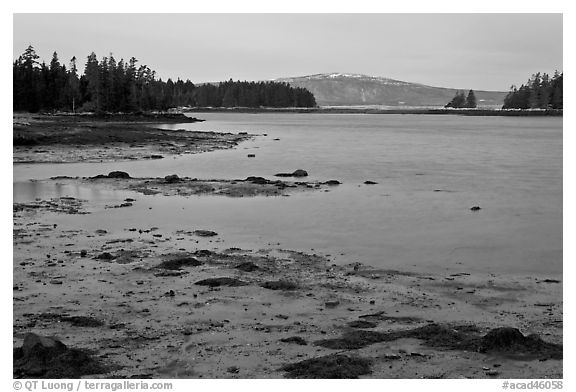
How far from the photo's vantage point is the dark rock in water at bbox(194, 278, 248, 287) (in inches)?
469

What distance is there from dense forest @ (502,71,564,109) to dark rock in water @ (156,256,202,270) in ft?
510

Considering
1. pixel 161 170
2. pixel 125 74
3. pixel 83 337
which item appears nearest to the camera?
pixel 83 337

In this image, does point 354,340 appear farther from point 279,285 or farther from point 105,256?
point 105,256

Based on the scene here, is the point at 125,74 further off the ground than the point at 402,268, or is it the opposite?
the point at 125,74

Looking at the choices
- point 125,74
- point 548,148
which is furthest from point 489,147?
point 125,74

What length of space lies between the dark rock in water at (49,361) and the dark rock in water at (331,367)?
2.52 meters

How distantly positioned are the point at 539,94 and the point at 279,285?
580 feet

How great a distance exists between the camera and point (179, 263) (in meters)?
13.3

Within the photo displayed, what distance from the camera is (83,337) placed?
916cm

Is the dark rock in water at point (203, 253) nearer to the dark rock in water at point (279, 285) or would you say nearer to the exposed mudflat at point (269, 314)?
the exposed mudflat at point (269, 314)

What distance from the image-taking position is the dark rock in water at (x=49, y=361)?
25.7ft

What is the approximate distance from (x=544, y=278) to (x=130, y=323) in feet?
A: 28.9

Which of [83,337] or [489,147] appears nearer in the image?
[83,337]

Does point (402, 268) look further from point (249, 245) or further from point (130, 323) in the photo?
point (130, 323)
